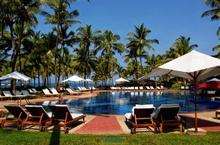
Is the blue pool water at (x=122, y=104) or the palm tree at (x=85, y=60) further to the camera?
the palm tree at (x=85, y=60)

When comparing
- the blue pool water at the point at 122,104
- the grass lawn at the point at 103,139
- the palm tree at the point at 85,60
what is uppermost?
the palm tree at the point at 85,60

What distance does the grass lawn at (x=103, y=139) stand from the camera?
10.5 metres

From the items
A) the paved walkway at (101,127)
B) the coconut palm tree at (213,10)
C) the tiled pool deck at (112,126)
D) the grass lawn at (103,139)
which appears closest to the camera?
the grass lawn at (103,139)

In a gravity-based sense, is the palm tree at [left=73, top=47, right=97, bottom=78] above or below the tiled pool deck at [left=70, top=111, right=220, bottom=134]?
above

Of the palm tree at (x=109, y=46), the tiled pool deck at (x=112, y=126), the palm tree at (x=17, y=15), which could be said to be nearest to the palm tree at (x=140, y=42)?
the palm tree at (x=109, y=46)

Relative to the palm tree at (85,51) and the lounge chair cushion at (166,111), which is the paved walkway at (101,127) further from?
the palm tree at (85,51)

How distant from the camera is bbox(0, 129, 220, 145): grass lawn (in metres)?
10.5

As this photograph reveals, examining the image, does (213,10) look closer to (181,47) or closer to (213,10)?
(213,10)

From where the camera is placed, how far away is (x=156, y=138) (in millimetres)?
11109

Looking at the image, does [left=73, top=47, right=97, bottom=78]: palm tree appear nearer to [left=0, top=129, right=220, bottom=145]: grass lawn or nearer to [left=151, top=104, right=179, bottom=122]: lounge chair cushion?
[left=151, top=104, right=179, bottom=122]: lounge chair cushion

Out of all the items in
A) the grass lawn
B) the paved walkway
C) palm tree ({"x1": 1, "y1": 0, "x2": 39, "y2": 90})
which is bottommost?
the grass lawn

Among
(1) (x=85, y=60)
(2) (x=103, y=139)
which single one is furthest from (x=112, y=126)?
(1) (x=85, y=60)

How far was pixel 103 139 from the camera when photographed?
1109 cm

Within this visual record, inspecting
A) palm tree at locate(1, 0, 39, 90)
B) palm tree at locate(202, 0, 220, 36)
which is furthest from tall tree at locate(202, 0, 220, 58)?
palm tree at locate(1, 0, 39, 90)
